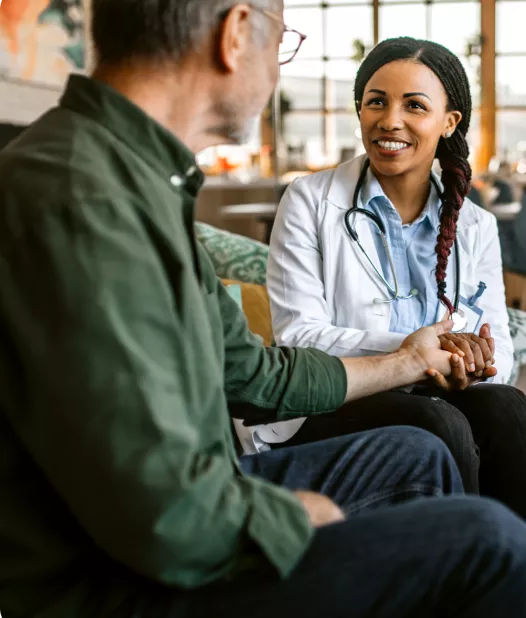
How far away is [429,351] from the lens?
1.45 meters

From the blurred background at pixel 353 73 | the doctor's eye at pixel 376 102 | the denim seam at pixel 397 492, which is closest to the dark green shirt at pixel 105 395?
the denim seam at pixel 397 492

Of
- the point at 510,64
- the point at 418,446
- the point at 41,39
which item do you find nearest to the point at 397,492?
the point at 418,446

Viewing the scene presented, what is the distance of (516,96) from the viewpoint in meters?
9.38

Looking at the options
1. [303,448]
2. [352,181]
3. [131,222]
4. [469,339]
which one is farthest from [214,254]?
[131,222]

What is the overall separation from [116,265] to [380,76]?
1190 millimetres

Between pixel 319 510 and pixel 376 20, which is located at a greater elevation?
pixel 376 20

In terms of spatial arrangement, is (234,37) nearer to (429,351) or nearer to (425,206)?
(429,351)

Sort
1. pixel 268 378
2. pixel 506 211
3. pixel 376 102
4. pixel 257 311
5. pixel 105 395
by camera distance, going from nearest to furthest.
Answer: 1. pixel 105 395
2. pixel 268 378
3. pixel 376 102
4. pixel 257 311
5. pixel 506 211

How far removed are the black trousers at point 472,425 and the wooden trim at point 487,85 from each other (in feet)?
27.2

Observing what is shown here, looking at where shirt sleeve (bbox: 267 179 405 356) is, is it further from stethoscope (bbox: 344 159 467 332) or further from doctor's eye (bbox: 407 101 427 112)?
doctor's eye (bbox: 407 101 427 112)

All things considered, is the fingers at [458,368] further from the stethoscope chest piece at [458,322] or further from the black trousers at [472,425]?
the stethoscope chest piece at [458,322]

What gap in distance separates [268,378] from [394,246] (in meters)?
0.68

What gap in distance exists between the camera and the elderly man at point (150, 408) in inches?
28.1

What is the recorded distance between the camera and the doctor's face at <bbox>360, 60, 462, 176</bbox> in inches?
68.3
